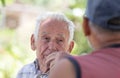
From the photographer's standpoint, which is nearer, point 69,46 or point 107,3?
point 107,3

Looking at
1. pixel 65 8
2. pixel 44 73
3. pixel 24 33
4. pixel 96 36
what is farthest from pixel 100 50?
pixel 24 33

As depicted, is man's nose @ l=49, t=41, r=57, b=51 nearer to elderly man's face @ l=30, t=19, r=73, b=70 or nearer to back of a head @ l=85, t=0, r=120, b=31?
elderly man's face @ l=30, t=19, r=73, b=70

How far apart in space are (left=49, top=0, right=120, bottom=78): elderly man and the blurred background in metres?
2.23

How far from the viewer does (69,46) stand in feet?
9.34

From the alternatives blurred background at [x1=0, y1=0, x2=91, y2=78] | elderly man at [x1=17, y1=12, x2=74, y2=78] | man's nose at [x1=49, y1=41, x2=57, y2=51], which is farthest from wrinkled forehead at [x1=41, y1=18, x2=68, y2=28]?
blurred background at [x1=0, y1=0, x2=91, y2=78]

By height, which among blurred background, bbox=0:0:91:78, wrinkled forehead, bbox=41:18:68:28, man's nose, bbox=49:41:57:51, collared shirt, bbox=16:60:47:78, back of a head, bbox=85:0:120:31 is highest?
back of a head, bbox=85:0:120:31

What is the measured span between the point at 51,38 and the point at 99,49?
90 cm

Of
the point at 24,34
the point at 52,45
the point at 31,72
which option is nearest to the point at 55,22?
the point at 52,45

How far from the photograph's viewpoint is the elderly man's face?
270 cm

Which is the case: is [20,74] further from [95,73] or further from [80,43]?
[80,43]

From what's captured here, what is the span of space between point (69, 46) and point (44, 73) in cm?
23

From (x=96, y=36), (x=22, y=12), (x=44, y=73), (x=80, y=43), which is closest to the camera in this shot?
(x=96, y=36)

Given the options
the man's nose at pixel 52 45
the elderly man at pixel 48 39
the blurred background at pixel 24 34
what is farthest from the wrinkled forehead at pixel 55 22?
the blurred background at pixel 24 34

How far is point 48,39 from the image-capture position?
8.91 feet
